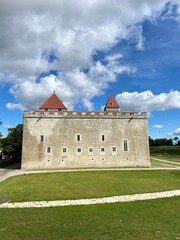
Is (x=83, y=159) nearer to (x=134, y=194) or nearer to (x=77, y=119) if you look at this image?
(x=77, y=119)

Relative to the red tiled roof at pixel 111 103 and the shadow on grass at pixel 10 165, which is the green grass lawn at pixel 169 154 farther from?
the shadow on grass at pixel 10 165

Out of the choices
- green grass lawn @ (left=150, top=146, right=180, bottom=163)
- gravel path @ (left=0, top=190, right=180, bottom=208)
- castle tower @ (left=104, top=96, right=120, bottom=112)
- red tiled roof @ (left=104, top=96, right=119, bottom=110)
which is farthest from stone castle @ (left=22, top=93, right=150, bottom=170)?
gravel path @ (left=0, top=190, right=180, bottom=208)

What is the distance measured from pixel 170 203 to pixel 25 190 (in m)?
9.31

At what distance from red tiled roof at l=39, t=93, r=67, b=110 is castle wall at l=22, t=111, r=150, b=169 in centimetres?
602

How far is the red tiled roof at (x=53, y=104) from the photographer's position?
34.6m

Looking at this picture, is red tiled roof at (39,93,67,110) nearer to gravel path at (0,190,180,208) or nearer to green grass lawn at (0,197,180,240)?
gravel path at (0,190,180,208)

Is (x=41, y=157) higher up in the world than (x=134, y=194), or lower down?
higher up

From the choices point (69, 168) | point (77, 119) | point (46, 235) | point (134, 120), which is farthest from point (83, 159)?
point (46, 235)

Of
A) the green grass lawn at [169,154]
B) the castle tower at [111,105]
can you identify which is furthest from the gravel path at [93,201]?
the green grass lawn at [169,154]

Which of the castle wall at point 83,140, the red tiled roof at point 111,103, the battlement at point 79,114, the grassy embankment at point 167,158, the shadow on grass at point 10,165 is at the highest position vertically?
the red tiled roof at point 111,103

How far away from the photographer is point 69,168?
2755 centimetres

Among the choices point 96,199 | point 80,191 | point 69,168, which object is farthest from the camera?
point 69,168

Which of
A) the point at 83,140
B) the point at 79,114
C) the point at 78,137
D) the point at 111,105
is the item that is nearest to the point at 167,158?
the point at 111,105

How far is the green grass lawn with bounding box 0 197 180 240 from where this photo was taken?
692 cm
